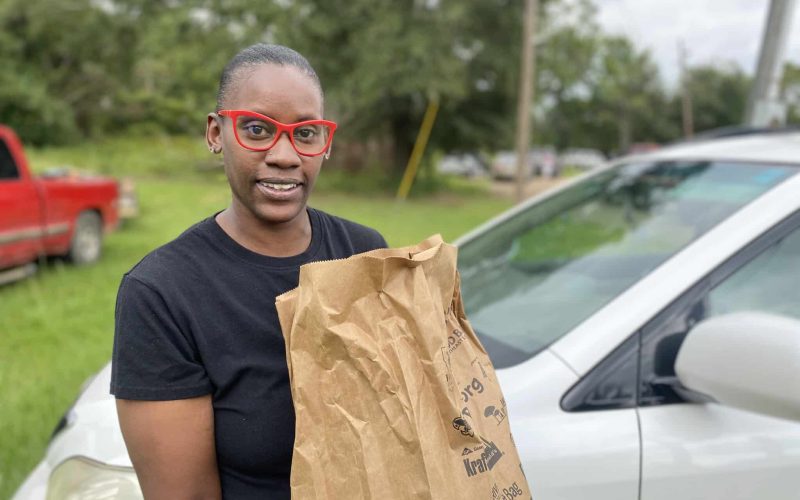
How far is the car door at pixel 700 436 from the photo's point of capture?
67.7 inches

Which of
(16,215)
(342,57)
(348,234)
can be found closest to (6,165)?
(16,215)

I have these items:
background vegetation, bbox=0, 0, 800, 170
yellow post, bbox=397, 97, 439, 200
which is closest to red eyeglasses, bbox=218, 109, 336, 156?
background vegetation, bbox=0, 0, 800, 170

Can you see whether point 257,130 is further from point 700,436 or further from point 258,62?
point 700,436

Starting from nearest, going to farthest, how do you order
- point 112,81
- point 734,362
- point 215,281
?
point 215,281
point 734,362
point 112,81

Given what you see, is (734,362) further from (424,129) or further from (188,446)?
(424,129)

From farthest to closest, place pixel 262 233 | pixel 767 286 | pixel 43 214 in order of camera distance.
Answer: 1. pixel 43 214
2. pixel 767 286
3. pixel 262 233

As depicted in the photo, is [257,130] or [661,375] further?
[661,375]

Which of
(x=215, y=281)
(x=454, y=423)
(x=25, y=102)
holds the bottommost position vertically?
(x=25, y=102)

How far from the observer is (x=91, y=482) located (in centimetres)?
180

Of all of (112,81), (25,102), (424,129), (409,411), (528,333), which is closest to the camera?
(409,411)

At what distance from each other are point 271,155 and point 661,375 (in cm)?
116

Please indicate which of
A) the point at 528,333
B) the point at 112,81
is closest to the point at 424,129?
the point at 528,333

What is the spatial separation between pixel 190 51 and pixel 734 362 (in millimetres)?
20612

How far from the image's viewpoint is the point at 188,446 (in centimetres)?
122
